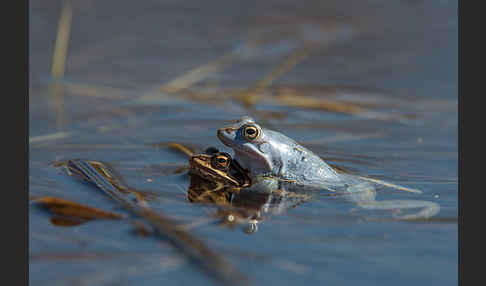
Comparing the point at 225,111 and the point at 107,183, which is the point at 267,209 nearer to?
the point at 107,183

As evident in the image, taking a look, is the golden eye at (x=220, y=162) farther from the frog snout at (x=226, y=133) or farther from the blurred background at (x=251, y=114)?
the blurred background at (x=251, y=114)

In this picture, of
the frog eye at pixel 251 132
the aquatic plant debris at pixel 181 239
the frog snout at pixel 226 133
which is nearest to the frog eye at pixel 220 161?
the frog snout at pixel 226 133

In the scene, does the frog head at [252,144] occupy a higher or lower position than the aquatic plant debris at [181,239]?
higher

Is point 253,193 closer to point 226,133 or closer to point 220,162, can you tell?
point 220,162

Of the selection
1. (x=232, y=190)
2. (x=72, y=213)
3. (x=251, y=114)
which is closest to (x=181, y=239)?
(x=72, y=213)

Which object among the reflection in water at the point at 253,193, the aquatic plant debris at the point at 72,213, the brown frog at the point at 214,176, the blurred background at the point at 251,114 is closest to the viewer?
the blurred background at the point at 251,114

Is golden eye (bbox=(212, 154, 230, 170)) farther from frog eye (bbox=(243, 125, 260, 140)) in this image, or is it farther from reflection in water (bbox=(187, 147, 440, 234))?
frog eye (bbox=(243, 125, 260, 140))
